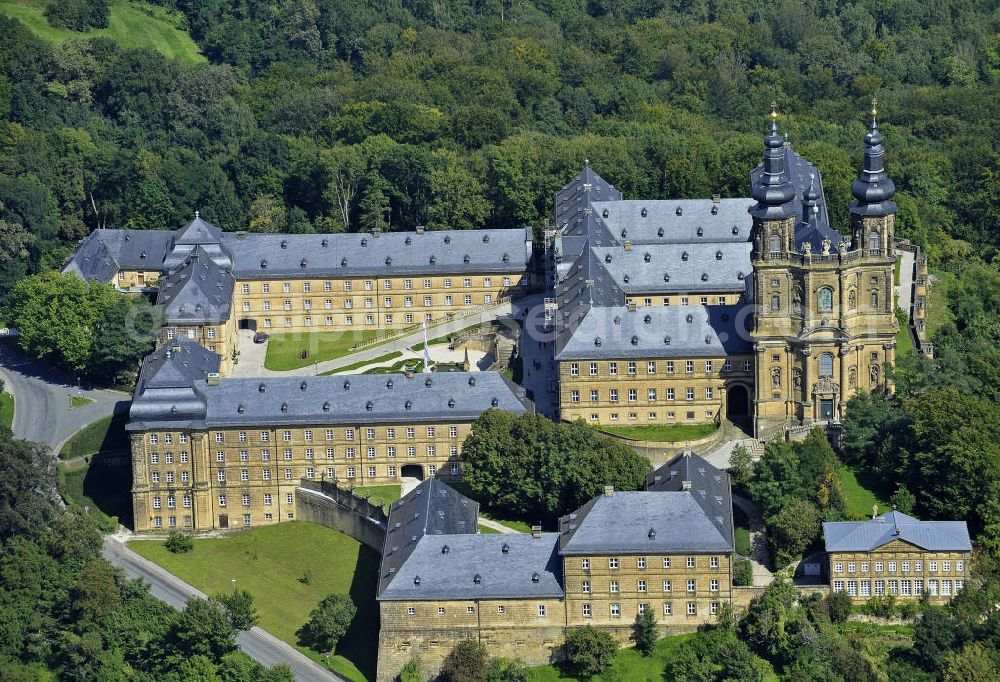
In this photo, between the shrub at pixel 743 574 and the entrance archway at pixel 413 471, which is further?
the entrance archway at pixel 413 471

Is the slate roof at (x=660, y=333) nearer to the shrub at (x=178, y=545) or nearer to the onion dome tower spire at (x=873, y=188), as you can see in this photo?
the onion dome tower spire at (x=873, y=188)

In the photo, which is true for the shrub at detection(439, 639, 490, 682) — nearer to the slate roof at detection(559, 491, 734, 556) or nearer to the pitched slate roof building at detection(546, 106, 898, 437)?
the slate roof at detection(559, 491, 734, 556)

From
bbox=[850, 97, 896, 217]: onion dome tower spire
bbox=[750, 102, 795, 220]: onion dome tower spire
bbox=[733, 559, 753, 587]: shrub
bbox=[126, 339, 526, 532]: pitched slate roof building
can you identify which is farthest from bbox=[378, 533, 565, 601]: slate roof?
bbox=[850, 97, 896, 217]: onion dome tower spire

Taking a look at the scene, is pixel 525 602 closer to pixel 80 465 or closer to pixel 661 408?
pixel 661 408

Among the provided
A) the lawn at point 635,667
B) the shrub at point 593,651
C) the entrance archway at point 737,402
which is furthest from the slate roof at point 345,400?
the lawn at point 635,667

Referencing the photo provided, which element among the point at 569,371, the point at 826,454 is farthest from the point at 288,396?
the point at 826,454

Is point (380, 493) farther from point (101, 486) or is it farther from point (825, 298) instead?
point (825, 298)
